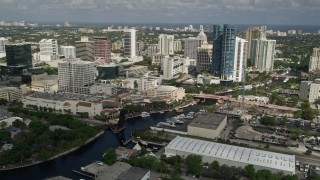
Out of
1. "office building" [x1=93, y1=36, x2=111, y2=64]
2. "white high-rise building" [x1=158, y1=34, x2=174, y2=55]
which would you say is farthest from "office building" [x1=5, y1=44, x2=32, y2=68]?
"white high-rise building" [x1=158, y1=34, x2=174, y2=55]

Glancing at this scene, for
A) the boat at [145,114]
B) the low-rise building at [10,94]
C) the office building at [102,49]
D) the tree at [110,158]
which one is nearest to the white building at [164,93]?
the boat at [145,114]

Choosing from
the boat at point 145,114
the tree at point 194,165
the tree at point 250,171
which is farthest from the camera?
the boat at point 145,114

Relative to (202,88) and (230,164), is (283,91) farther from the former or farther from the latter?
(230,164)

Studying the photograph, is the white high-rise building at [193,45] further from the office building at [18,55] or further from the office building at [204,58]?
the office building at [18,55]

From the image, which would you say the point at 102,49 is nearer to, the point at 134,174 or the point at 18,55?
the point at 18,55

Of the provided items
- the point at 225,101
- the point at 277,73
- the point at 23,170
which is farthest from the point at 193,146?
the point at 277,73

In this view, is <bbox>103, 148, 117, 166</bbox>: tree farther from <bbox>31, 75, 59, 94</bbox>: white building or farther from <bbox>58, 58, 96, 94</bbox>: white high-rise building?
<bbox>31, 75, 59, 94</bbox>: white building
